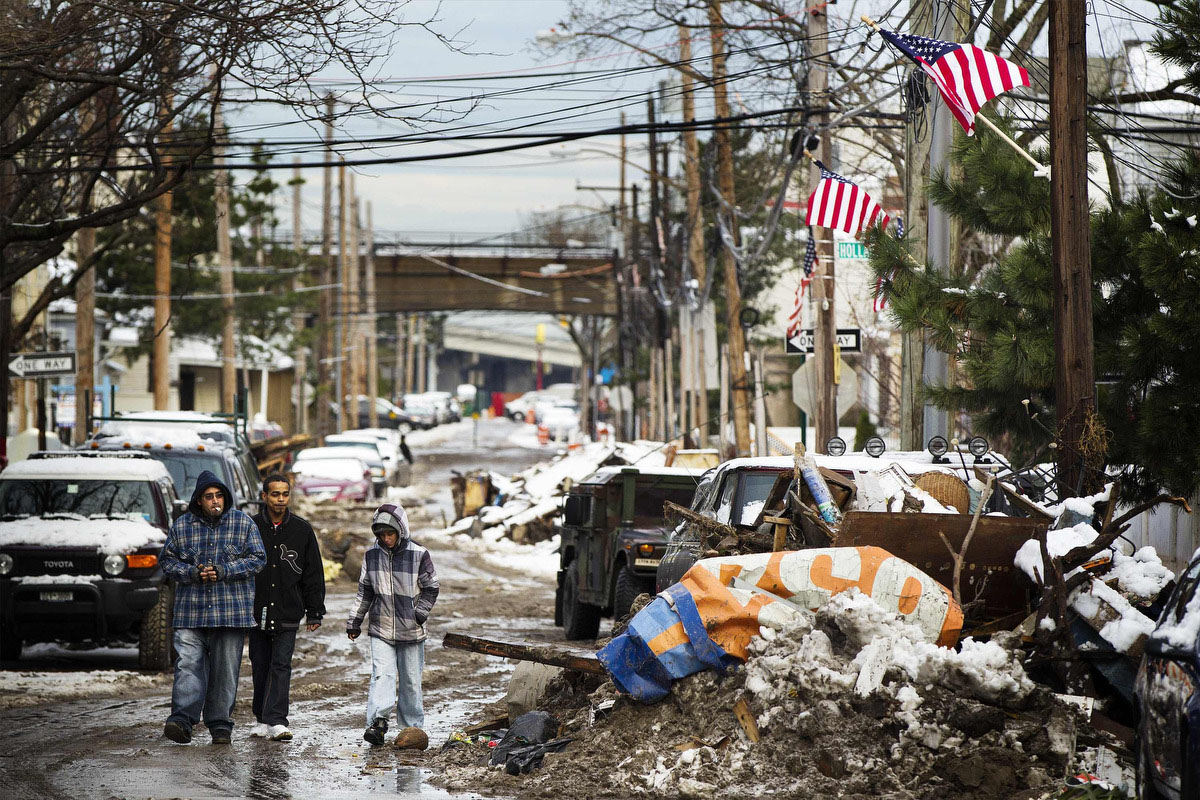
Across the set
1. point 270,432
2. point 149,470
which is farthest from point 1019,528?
point 270,432

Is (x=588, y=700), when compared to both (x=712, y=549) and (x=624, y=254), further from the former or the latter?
(x=624, y=254)

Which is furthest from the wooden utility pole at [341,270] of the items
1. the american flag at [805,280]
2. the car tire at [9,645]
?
the car tire at [9,645]

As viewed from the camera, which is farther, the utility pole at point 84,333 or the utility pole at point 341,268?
the utility pole at point 341,268

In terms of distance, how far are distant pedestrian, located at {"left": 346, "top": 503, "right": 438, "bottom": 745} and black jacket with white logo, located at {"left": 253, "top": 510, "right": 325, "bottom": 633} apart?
517 millimetres

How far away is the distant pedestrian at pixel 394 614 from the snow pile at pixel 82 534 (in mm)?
4814

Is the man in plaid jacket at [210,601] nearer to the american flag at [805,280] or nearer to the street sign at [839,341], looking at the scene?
the street sign at [839,341]

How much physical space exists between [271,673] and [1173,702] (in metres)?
6.52

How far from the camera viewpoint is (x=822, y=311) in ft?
A: 65.7

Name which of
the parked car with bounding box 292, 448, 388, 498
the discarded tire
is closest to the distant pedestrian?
the discarded tire

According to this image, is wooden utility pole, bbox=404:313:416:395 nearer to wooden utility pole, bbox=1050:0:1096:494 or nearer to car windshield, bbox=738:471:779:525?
car windshield, bbox=738:471:779:525

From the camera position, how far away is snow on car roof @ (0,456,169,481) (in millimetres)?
15250

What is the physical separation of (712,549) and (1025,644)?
267cm

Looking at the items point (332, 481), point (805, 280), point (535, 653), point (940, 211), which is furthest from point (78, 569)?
point (332, 481)

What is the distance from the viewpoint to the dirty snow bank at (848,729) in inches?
305
